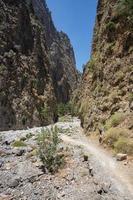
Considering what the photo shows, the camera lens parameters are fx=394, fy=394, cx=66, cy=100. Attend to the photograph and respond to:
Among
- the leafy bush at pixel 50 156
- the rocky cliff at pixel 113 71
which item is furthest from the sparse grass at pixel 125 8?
the leafy bush at pixel 50 156

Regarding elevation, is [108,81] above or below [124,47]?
below

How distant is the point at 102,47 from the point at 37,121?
32.9 m

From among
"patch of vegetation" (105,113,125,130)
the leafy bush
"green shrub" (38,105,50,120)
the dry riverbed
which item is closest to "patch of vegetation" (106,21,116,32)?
"patch of vegetation" (105,113,125,130)

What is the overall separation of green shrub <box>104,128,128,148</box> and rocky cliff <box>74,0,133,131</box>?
2.14 feet

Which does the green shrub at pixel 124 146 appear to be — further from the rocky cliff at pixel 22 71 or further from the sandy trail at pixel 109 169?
the rocky cliff at pixel 22 71

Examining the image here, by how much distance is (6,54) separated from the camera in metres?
73.8

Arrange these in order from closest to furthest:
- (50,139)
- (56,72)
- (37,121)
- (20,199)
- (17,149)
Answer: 1. (20,199)
2. (50,139)
3. (17,149)
4. (37,121)
5. (56,72)

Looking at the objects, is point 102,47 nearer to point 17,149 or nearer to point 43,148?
point 17,149

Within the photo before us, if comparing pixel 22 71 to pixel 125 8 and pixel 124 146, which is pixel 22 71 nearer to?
pixel 125 8

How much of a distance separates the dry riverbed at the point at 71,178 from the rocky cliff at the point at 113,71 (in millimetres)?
3917

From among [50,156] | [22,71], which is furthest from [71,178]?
[22,71]

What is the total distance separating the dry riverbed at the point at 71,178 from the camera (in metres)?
17.9

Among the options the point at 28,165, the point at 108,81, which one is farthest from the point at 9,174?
the point at 108,81

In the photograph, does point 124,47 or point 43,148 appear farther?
point 124,47
